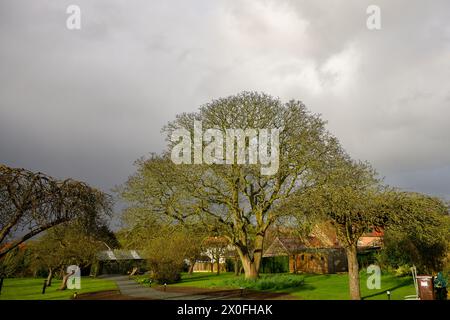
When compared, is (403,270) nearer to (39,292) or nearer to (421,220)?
(421,220)

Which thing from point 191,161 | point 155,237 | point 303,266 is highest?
point 191,161

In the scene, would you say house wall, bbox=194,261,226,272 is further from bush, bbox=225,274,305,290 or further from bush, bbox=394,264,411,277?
bush, bbox=394,264,411,277

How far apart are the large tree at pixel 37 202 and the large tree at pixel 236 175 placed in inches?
600

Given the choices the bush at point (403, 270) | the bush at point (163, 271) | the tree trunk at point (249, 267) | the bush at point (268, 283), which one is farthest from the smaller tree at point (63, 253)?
the bush at point (403, 270)

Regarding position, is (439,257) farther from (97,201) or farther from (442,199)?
(97,201)

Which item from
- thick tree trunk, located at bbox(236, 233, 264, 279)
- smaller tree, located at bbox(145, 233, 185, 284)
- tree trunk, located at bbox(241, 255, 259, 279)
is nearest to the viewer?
thick tree trunk, located at bbox(236, 233, 264, 279)

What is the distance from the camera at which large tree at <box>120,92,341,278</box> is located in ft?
89.4

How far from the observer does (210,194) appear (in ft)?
92.9

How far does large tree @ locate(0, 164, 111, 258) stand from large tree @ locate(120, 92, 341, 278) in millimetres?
15243

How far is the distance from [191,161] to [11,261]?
1589 centimetres

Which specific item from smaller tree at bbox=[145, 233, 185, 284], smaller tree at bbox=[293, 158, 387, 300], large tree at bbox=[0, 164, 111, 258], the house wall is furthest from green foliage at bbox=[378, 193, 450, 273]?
the house wall

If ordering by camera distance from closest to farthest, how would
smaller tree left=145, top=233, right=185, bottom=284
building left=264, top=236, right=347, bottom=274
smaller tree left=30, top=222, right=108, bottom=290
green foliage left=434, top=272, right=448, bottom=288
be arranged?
green foliage left=434, top=272, right=448, bottom=288 < smaller tree left=30, top=222, right=108, bottom=290 < smaller tree left=145, top=233, right=185, bottom=284 < building left=264, top=236, right=347, bottom=274
